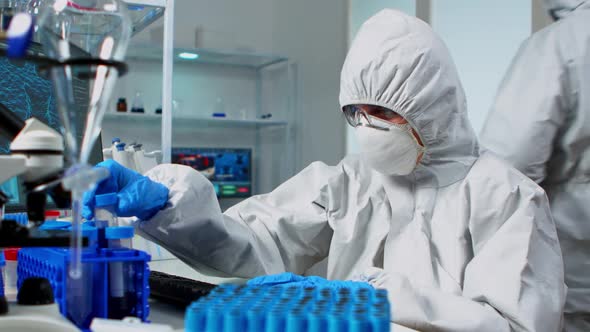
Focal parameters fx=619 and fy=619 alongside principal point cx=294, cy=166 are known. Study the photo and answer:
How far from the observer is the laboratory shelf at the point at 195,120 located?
12.8ft

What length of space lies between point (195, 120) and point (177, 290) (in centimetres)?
332

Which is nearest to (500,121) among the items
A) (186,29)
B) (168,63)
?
(168,63)

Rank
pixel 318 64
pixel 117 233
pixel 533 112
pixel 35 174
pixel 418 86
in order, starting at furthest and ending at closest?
pixel 318 64 → pixel 533 112 → pixel 418 86 → pixel 117 233 → pixel 35 174

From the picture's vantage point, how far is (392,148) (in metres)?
1.34

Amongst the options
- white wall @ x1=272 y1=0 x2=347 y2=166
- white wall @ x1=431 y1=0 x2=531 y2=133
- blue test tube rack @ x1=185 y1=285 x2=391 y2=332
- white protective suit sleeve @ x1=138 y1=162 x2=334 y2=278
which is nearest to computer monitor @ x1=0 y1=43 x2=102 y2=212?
white protective suit sleeve @ x1=138 y1=162 x2=334 y2=278

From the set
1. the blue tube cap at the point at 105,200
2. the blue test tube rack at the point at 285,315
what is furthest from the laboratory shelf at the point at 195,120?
the blue test tube rack at the point at 285,315

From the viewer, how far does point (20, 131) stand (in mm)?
712

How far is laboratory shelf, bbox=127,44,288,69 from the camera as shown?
13.1 ft

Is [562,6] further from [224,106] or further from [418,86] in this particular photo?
[224,106]

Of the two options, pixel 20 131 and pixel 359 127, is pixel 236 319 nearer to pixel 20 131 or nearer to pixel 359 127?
pixel 20 131

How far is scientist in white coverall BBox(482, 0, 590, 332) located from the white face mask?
15.5 inches

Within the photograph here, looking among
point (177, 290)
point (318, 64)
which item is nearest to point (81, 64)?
point (177, 290)

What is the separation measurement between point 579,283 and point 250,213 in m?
0.86

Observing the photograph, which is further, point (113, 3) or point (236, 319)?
point (113, 3)
